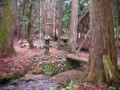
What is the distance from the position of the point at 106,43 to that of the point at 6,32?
7937 mm

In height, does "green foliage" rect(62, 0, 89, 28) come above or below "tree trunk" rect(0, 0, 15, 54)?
above

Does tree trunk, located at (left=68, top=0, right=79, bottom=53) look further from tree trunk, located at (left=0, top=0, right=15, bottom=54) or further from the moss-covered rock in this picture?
tree trunk, located at (left=0, top=0, right=15, bottom=54)

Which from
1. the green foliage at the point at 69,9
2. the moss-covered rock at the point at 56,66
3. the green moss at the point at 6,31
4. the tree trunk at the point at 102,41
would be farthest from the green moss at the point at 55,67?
the green foliage at the point at 69,9

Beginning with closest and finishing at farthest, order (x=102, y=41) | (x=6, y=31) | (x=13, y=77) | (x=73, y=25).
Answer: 1. (x=102, y=41)
2. (x=13, y=77)
3. (x=6, y=31)
4. (x=73, y=25)

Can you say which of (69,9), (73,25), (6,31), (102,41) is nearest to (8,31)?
(6,31)

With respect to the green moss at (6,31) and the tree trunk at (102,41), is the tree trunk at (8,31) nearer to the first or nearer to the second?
the green moss at (6,31)

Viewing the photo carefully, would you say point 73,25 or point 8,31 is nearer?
point 8,31

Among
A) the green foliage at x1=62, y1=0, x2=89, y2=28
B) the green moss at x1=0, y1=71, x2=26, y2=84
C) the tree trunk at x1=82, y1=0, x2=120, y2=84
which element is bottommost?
the green moss at x1=0, y1=71, x2=26, y2=84

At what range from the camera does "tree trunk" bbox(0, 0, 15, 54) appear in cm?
975

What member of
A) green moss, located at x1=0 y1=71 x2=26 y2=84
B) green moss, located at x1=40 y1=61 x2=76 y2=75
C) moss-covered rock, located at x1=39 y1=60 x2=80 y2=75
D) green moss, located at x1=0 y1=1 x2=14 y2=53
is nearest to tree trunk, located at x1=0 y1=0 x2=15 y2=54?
green moss, located at x1=0 y1=1 x2=14 y2=53

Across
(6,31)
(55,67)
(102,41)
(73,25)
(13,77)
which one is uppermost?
(73,25)

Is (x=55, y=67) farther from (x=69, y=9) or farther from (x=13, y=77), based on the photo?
(x=69, y=9)

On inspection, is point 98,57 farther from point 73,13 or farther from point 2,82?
point 73,13

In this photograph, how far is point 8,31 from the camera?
10016 mm
